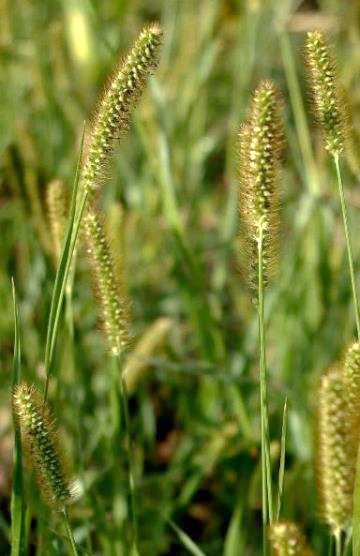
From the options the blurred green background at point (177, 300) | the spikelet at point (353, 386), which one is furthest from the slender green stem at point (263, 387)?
the blurred green background at point (177, 300)

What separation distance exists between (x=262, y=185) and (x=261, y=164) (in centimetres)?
3

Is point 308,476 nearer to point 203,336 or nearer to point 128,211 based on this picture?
point 203,336

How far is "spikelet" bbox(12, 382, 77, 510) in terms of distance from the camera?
110cm

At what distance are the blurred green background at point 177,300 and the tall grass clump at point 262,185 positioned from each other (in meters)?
0.37

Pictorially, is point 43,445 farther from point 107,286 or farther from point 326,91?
point 326,91

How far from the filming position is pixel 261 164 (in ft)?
3.66

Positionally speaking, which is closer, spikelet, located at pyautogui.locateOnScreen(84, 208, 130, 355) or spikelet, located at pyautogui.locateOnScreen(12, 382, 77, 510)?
spikelet, located at pyautogui.locateOnScreen(12, 382, 77, 510)

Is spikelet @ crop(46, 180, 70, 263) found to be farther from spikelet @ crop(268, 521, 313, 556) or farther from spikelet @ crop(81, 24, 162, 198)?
spikelet @ crop(268, 521, 313, 556)

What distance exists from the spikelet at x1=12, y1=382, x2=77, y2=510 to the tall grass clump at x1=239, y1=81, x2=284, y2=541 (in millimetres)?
241

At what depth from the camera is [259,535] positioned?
1992mm

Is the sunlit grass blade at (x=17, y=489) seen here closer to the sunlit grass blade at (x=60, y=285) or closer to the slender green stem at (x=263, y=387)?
the sunlit grass blade at (x=60, y=285)

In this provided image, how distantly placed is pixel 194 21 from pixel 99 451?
5.14 ft

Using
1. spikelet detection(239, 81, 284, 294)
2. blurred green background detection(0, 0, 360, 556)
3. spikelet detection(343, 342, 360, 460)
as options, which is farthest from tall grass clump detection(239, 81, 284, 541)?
blurred green background detection(0, 0, 360, 556)


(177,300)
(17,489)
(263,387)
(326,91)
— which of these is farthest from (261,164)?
(177,300)
